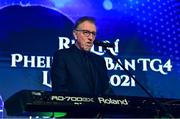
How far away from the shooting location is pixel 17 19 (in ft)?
11.2

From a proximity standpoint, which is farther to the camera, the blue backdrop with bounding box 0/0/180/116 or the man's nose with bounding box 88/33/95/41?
the blue backdrop with bounding box 0/0/180/116

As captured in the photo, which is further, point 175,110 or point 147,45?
point 147,45

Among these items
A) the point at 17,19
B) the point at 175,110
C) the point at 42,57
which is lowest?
the point at 175,110

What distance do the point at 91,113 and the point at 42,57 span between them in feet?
3.95

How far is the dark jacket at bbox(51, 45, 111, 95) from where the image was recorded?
283 centimetres

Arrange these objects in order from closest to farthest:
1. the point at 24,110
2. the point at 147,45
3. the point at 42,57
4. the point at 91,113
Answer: the point at 24,110
the point at 91,113
the point at 42,57
the point at 147,45

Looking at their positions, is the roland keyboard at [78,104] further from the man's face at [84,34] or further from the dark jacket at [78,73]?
the man's face at [84,34]

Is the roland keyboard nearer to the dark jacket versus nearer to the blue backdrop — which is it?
the dark jacket

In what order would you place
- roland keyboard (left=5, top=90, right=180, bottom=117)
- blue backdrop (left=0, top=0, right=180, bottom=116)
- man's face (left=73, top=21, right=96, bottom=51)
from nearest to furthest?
roland keyboard (left=5, top=90, right=180, bottom=117) → man's face (left=73, top=21, right=96, bottom=51) → blue backdrop (left=0, top=0, right=180, bottom=116)

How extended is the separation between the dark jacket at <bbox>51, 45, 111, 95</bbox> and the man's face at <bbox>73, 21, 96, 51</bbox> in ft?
0.16

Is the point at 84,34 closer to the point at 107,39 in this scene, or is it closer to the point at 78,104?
the point at 107,39

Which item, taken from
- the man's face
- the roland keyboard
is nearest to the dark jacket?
the man's face

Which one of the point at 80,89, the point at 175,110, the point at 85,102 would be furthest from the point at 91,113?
the point at 80,89

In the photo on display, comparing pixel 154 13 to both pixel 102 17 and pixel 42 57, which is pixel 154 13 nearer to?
pixel 102 17
